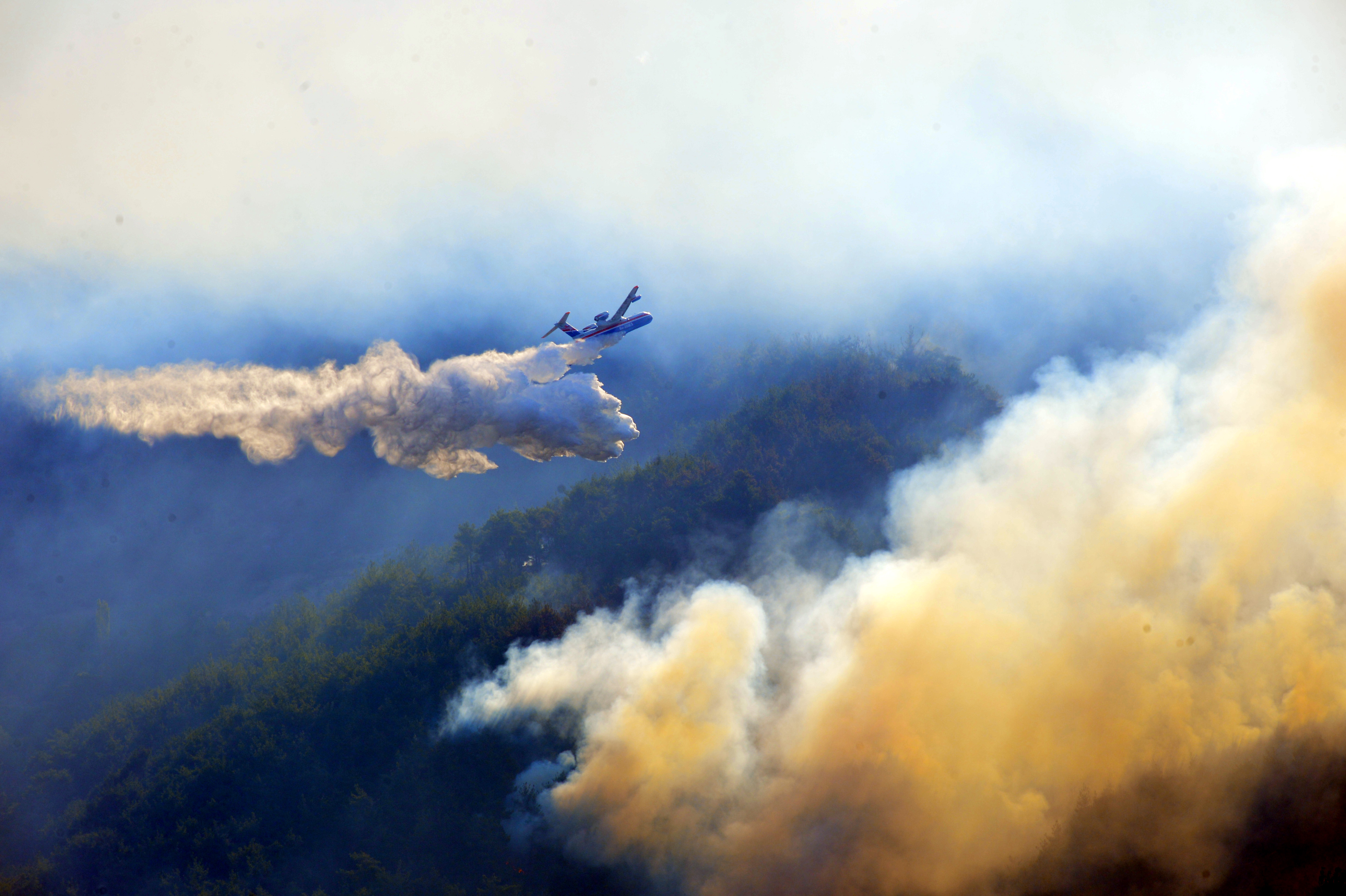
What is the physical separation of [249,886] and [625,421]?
3325 cm

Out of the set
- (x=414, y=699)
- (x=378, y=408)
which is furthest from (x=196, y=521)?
(x=378, y=408)

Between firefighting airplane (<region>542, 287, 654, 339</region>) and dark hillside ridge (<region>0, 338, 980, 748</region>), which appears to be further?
dark hillside ridge (<region>0, 338, 980, 748</region>)

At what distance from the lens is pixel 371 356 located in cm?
4081

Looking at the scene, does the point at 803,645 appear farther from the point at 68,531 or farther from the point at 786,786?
the point at 68,531

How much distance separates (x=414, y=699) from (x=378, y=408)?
2670cm

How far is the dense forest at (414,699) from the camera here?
5166cm

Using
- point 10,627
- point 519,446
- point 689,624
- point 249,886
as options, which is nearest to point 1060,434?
point 689,624

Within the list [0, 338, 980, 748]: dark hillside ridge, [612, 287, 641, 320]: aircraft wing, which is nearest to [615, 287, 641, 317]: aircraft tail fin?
[612, 287, 641, 320]: aircraft wing

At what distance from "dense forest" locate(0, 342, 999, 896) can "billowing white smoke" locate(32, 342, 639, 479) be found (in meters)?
19.0

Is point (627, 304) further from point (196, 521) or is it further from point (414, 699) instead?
point (196, 521)

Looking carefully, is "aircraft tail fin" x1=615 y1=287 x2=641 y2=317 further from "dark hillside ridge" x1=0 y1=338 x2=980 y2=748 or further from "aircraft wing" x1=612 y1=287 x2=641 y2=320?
"dark hillside ridge" x1=0 y1=338 x2=980 y2=748

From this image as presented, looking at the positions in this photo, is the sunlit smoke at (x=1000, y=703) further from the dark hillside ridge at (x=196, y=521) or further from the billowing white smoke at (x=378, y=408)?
the dark hillside ridge at (x=196, y=521)

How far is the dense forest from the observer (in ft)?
169

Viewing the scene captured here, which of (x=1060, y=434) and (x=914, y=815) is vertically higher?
(x=1060, y=434)
